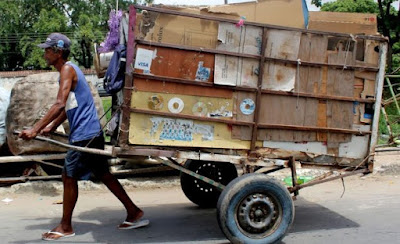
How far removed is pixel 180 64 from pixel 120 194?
57.0 inches

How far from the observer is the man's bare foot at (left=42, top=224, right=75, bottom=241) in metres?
4.24

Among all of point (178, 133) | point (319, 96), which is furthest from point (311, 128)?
point (178, 133)

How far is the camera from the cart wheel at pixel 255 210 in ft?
12.9

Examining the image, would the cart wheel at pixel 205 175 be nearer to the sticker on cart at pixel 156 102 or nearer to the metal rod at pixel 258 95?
the metal rod at pixel 258 95

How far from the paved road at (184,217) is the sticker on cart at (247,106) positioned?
3.89 ft

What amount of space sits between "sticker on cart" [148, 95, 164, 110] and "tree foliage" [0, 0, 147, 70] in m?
30.1

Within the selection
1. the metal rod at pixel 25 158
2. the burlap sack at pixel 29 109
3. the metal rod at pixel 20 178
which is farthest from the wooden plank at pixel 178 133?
the metal rod at pixel 20 178

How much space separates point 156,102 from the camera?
397cm

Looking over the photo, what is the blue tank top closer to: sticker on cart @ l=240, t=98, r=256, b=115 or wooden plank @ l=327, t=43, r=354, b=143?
sticker on cart @ l=240, t=98, r=256, b=115

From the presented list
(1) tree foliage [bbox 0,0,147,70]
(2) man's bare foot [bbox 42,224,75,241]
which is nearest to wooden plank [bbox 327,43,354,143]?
(2) man's bare foot [bbox 42,224,75,241]

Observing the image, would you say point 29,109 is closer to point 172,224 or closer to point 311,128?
point 172,224

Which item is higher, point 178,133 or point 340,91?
point 340,91

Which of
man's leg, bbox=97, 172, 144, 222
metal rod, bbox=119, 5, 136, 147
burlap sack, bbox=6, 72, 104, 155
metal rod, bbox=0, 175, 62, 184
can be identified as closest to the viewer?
metal rod, bbox=119, 5, 136, 147

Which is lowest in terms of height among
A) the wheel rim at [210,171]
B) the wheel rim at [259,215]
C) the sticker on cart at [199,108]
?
the wheel rim at [259,215]
